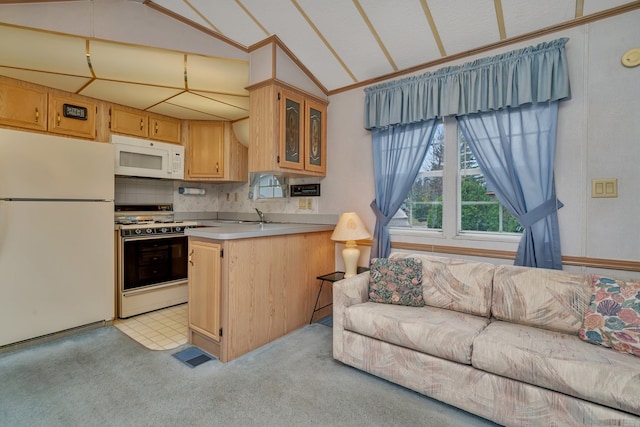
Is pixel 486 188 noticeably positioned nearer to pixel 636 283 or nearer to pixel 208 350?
pixel 636 283

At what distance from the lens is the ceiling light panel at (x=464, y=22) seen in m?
2.12

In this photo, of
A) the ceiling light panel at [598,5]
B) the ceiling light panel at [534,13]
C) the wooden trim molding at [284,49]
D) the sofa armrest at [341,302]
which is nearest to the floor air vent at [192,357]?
the sofa armrest at [341,302]

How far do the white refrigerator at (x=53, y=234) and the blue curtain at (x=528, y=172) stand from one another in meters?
3.43

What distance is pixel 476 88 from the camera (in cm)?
239

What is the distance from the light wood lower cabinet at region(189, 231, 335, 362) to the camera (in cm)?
232

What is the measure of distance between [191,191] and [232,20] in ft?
7.99

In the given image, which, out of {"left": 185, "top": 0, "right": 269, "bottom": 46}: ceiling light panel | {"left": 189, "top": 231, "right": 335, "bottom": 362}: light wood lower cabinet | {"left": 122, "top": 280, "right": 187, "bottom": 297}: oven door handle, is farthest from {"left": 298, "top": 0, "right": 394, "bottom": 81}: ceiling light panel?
{"left": 122, "top": 280, "right": 187, "bottom": 297}: oven door handle

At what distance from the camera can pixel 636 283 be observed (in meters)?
1.71

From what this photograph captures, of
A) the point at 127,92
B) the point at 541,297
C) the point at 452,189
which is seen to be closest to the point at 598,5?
the point at 452,189

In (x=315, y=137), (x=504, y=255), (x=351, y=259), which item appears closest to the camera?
(x=504, y=255)

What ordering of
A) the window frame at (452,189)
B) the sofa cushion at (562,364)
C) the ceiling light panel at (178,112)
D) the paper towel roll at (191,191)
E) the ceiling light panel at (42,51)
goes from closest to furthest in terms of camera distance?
the sofa cushion at (562,364) < the ceiling light panel at (42,51) < the window frame at (452,189) < the ceiling light panel at (178,112) < the paper towel roll at (191,191)

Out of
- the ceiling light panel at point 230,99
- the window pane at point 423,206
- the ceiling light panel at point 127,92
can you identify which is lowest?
the window pane at point 423,206

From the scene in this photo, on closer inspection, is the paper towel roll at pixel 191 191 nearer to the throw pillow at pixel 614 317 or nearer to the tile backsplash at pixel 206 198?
the tile backsplash at pixel 206 198

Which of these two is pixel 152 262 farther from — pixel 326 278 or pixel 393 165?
pixel 393 165
